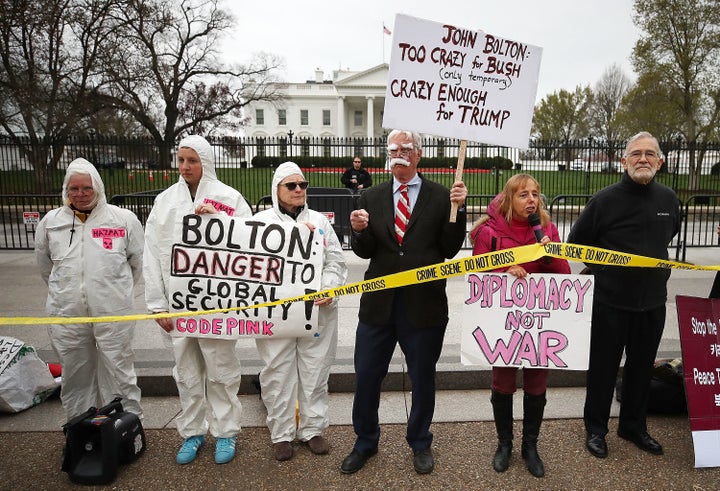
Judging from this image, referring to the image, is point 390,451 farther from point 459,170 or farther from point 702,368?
point 702,368

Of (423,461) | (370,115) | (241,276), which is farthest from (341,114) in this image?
(423,461)

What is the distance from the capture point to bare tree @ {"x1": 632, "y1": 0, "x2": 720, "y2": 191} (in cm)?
2222

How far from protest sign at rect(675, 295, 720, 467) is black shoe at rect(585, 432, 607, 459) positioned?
0.54 m

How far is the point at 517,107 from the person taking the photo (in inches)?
123

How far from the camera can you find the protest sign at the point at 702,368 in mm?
3346

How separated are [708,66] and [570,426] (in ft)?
82.9

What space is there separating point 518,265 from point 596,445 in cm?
143

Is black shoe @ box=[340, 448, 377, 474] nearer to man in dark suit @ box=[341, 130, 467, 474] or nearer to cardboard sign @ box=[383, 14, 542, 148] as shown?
man in dark suit @ box=[341, 130, 467, 474]

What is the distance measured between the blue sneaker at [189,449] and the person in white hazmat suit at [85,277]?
654 mm

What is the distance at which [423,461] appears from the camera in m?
3.33

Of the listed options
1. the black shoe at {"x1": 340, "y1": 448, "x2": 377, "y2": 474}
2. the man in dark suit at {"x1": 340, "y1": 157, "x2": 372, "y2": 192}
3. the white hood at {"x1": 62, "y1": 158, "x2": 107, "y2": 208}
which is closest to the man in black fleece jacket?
the black shoe at {"x1": 340, "y1": 448, "x2": 377, "y2": 474}

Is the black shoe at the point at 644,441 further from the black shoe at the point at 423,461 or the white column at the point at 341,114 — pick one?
Answer: the white column at the point at 341,114

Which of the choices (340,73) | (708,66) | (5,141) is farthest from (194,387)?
(340,73)

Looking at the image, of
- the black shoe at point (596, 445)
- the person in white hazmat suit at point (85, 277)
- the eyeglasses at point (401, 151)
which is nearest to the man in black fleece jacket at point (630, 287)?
the black shoe at point (596, 445)
